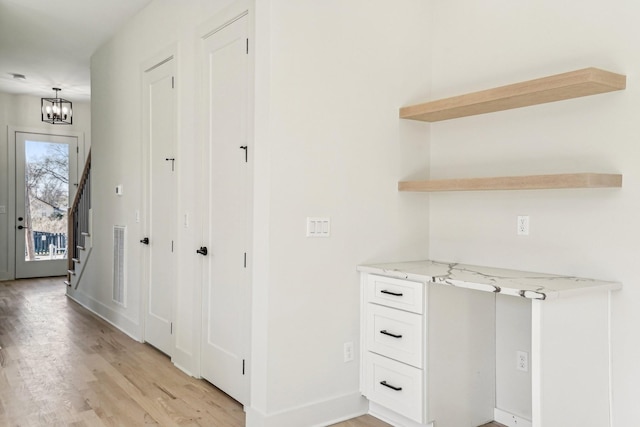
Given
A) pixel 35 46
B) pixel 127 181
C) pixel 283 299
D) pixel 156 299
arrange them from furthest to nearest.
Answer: pixel 35 46 → pixel 127 181 → pixel 156 299 → pixel 283 299

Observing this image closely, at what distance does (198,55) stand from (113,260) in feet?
8.35

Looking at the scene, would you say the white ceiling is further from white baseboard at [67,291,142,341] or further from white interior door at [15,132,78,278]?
white baseboard at [67,291,142,341]

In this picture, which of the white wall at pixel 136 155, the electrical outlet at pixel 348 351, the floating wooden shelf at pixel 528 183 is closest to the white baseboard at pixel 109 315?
the white wall at pixel 136 155

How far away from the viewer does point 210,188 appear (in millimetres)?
3365

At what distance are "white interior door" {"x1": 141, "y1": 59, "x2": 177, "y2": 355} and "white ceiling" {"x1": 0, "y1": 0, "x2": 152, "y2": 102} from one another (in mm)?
862

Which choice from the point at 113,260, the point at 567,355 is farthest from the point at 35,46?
the point at 567,355

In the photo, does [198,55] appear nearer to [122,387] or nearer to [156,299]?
[156,299]

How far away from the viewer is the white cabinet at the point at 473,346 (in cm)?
209

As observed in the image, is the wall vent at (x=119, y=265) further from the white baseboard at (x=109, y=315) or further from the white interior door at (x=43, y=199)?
the white interior door at (x=43, y=199)

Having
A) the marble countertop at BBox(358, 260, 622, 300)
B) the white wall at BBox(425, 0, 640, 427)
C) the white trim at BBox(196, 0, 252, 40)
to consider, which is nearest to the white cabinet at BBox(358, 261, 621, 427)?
the marble countertop at BBox(358, 260, 622, 300)

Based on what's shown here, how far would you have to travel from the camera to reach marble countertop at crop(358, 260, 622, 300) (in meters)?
2.11

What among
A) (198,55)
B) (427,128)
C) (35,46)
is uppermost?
(35,46)

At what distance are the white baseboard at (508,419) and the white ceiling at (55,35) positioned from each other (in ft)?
13.6

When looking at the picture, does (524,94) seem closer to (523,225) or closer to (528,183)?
(528,183)
